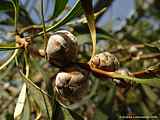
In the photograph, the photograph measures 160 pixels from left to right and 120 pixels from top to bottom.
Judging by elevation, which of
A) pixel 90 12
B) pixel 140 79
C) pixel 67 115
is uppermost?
pixel 90 12

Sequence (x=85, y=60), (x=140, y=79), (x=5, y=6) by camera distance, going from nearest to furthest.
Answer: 1. (x=140, y=79)
2. (x=5, y=6)
3. (x=85, y=60)

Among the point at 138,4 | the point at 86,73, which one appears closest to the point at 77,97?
the point at 86,73

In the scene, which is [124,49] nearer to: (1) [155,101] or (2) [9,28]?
(1) [155,101]

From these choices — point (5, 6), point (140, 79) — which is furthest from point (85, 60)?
point (140, 79)

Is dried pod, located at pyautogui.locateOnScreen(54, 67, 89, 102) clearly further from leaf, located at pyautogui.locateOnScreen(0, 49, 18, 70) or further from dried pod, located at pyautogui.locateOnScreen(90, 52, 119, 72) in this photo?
leaf, located at pyautogui.locateOnScreen(0, 49, 18, 70)

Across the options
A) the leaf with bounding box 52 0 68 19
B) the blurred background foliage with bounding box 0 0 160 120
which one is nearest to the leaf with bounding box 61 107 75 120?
the blurred background foliage with bounding box 0 0 160 120

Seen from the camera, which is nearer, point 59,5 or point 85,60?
point 59,5

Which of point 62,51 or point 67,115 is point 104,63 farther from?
point 67,115

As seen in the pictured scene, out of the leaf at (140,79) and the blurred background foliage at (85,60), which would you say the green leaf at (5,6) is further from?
the leaf at (140,79)
